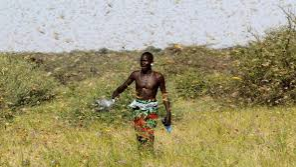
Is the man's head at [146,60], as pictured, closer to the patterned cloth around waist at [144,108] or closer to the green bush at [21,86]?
the patterned cloth around waist at [144,108]

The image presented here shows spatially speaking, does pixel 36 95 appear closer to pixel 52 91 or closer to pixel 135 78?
pixel 52 91

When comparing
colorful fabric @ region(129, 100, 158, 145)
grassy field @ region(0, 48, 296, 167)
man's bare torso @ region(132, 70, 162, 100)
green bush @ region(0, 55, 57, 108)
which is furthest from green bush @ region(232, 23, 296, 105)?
colorful fabric @ region(129, 100, 158, 145)

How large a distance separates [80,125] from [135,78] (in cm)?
793

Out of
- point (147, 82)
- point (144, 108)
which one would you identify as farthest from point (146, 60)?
point (144, 108)

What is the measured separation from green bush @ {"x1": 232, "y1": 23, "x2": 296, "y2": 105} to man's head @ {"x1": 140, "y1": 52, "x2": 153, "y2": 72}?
33.0 feet

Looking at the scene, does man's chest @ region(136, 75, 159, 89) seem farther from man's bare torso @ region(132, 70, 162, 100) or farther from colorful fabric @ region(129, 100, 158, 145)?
colorful fabric @ region(129, 100, 158, 145)

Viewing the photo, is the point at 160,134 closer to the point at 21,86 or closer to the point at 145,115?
the point at 145,115

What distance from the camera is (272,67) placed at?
18188 millimetres

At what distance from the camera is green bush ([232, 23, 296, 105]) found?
59.1ft

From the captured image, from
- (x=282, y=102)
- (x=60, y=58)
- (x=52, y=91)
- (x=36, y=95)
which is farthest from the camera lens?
(x=60, y=58)

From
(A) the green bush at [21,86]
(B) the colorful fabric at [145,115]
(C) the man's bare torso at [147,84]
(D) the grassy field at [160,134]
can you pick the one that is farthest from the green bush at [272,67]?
(B) the colorful fabric at [145,115]

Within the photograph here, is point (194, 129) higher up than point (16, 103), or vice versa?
point (194, 129)

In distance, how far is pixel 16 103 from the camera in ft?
69.9

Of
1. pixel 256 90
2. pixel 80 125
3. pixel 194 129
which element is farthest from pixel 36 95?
pixel 194 129
